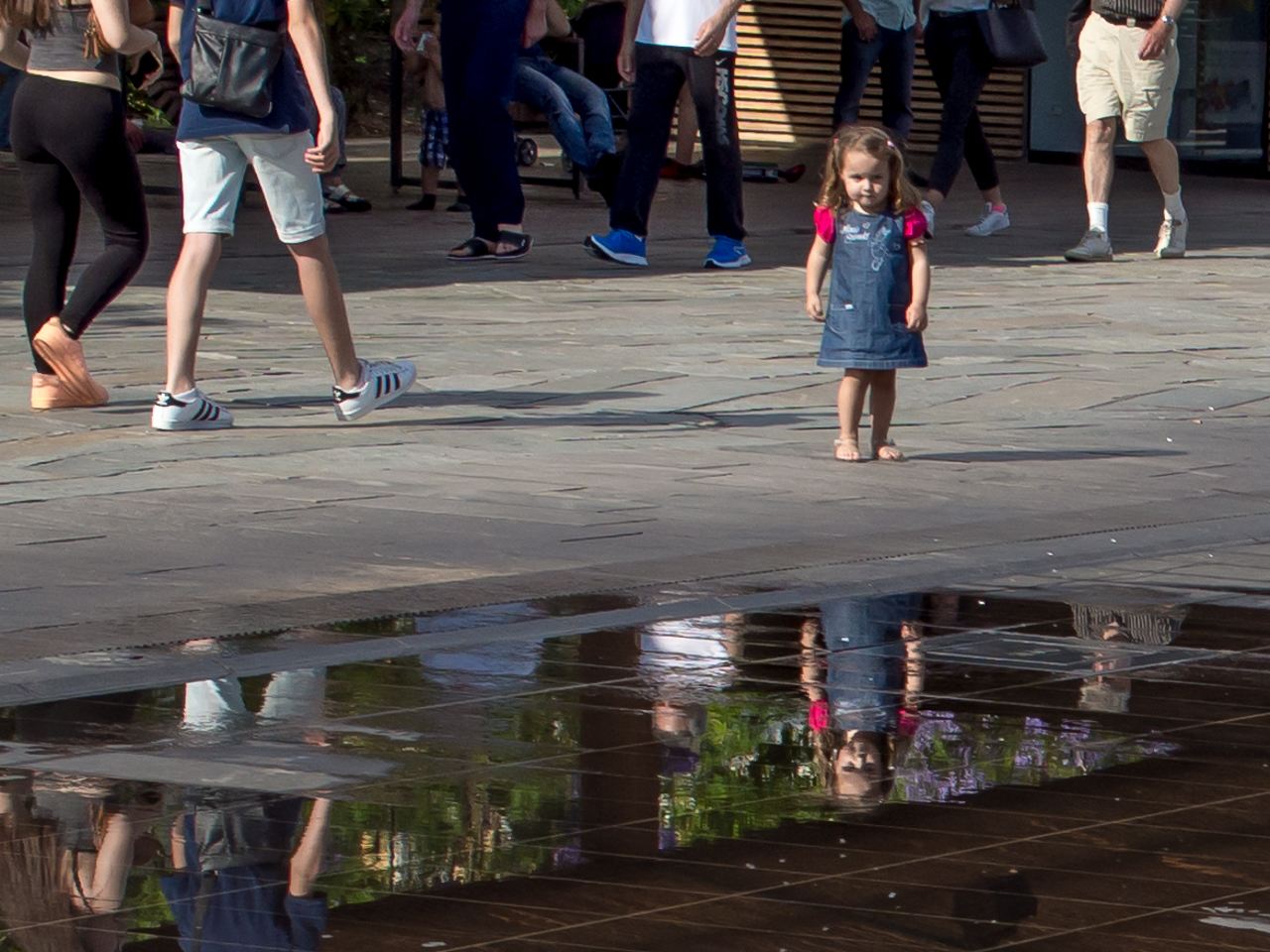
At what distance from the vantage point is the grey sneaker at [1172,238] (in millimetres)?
14523

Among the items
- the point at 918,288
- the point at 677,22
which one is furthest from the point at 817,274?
the point at 677,22

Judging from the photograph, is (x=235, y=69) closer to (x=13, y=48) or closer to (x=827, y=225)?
(x=13, y=48)

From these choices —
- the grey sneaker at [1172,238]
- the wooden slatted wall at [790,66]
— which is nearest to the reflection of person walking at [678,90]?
the grey sneaker at [1172,238]

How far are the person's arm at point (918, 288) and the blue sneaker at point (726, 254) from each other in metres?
5.37

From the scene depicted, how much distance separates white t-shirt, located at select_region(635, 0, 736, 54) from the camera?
1269cm

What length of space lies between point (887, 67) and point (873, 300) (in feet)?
26.5

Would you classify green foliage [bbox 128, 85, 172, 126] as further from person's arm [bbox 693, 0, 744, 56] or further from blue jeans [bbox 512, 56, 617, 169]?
person's arm [bbox 693, 0, 744, 56]

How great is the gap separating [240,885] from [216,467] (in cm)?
398

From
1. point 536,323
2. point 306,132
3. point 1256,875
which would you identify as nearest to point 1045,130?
point 536,323

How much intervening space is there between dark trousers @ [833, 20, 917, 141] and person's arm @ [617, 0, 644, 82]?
266 cm

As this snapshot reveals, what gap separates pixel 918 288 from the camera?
7949mm

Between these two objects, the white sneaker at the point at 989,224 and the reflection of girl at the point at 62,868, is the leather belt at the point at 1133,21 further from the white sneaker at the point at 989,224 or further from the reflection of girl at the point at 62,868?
the reflection of girl at the point at 62,868

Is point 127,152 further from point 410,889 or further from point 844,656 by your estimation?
point 410,889

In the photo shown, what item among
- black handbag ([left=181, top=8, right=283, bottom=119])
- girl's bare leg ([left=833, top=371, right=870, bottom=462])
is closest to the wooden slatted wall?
girl's bare leg ([left=833, top=371, right=870, bottom=462])
